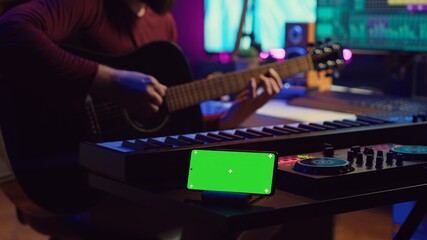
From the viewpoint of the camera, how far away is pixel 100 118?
2.13 meters

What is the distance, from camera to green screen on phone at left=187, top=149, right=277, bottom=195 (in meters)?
1.06

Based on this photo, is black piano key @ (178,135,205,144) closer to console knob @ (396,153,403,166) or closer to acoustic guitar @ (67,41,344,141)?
console knob @ (396,153,403,166)

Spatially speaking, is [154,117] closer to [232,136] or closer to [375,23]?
[232,136]

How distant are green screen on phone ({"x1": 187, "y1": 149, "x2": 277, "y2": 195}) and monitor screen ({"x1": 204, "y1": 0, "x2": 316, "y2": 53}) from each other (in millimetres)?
2022

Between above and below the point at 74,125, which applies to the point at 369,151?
above

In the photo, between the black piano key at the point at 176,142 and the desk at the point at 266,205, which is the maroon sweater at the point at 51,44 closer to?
the black piano key at the point at 176,142

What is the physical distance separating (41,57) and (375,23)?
1393mm

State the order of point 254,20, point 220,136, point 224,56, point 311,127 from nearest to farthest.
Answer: point 220,136
point 311,127
point 254,20
point 224,56

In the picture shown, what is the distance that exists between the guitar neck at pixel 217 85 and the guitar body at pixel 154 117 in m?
0.05

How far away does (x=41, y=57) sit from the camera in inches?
80.7

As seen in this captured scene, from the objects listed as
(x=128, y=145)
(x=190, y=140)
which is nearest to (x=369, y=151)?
(x=190, y=140)

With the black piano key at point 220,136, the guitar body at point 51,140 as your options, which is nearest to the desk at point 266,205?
the black piano key at point 220,136

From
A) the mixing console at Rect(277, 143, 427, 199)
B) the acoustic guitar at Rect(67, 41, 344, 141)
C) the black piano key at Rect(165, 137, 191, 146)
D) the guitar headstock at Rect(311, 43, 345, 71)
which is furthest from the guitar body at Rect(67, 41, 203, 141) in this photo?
the mixing console at Rect(277, 143, 427, 199)

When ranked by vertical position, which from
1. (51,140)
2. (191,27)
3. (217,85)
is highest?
(191,27)
